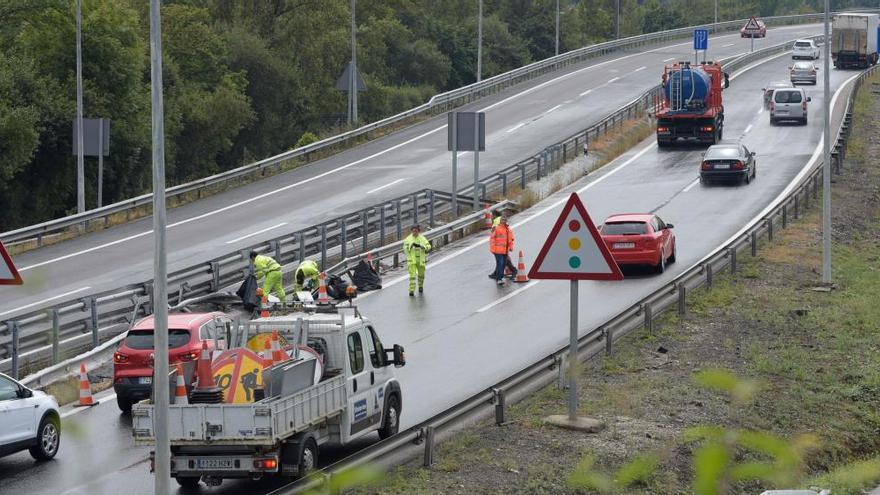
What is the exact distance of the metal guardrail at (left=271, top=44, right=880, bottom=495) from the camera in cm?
1385

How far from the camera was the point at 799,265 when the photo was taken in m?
31.9

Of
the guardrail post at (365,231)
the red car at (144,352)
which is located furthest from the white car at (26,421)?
the guardrail post at (365,231)

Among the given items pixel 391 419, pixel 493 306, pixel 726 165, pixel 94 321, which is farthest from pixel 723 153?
pixel 391 419

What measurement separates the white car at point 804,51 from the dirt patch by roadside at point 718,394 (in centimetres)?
5655

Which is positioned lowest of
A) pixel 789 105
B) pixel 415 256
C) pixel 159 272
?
pixel 415 256

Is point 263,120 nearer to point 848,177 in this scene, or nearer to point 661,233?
point 848,177

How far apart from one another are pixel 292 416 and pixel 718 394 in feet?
23.7

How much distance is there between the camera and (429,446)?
47.3 ft

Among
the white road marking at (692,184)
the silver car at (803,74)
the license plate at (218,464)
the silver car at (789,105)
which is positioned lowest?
the white road marking at (692,184)

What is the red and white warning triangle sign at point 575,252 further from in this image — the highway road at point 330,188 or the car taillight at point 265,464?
the highway road at point 330,188

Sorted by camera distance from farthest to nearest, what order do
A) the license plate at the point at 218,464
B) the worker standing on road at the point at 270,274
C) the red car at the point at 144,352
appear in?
the worker standing on road at the point at 270,274 → the red car at the point at 144,352 → the license plate at the point at 218,464

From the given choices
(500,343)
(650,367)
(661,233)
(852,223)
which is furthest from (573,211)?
(852,223)

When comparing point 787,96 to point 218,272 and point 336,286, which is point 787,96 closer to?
point 336,286

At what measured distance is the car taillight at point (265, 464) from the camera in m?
13.6
